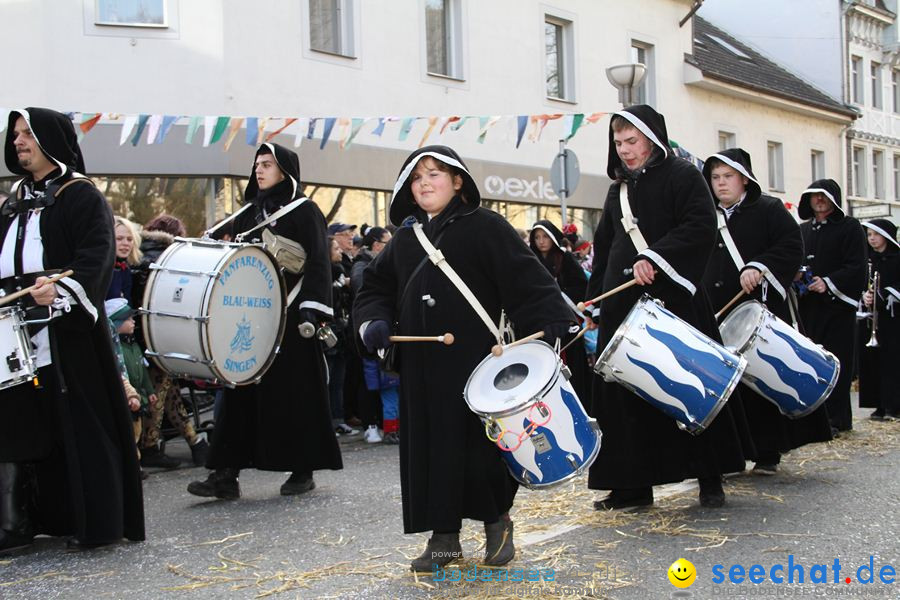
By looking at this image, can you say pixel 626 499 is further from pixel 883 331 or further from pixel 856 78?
pixel 856 78

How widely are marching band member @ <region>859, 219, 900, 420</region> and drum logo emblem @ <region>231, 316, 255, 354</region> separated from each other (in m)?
6.85

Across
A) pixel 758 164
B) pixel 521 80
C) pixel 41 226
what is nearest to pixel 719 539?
pixel 41 226

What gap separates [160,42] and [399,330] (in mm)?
11445

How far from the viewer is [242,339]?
6.29 meters

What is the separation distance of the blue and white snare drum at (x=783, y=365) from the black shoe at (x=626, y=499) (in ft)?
Result: 3.46

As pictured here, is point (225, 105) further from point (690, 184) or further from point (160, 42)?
point (690, 184)

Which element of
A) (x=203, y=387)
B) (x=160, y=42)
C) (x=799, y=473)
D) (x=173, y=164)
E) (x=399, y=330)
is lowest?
(x=799, y=473)

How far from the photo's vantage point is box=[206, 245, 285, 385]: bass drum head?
6.07 metres

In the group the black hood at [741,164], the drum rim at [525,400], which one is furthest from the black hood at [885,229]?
the drum rim at [525,400]

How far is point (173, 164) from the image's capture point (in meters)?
14.9

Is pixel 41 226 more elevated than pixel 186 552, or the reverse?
pixel 41 226

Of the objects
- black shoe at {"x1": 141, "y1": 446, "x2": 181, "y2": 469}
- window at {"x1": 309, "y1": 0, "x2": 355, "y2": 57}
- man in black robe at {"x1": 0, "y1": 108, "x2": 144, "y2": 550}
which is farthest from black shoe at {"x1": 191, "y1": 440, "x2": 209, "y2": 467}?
window at {"x1": 309, "y1": 0, "x2": 355, "y2": 57}

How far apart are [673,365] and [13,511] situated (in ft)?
11.1

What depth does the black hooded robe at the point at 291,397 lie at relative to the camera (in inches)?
262
